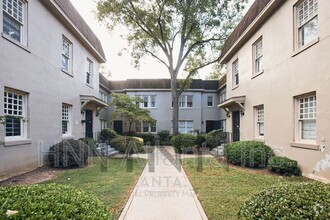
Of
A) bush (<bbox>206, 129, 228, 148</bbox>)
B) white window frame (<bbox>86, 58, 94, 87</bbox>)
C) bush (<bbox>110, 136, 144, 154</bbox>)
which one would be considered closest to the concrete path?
bush (<bbox>110, 136, 144, 154</bbox>)

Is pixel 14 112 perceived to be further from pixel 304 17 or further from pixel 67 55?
pixel 304 17

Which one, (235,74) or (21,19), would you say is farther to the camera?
(235,74)

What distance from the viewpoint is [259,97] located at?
11.2 m

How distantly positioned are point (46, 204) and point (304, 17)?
917cm

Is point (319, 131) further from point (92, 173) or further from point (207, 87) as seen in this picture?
point (207, 87)

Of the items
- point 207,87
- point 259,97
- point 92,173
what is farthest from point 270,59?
point 207,87

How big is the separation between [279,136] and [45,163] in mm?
9528

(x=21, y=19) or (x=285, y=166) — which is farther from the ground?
(x=21, y=19)

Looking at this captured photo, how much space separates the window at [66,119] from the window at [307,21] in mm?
10763

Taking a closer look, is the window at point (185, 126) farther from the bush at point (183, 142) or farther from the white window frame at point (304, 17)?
the white window frame at point (304, 17)

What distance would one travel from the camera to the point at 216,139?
1692cm

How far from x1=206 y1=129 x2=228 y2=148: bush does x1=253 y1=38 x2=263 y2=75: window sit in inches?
239

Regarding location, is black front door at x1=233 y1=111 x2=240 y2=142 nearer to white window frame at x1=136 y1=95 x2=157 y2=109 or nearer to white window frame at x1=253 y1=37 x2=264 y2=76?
white window frame at x1=253 y1=37 x2=264 y2=76

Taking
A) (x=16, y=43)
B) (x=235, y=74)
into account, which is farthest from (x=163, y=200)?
(x=235, y=74)
